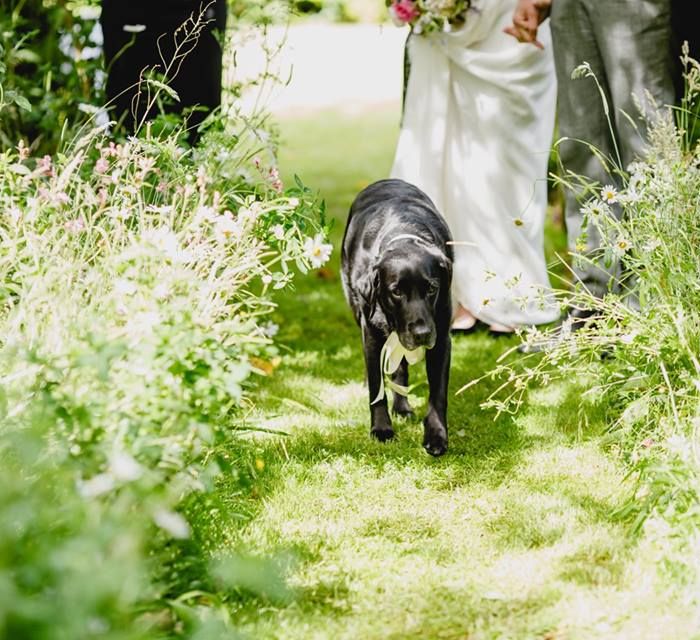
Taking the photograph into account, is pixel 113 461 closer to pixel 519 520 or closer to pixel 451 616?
pixel 451 616

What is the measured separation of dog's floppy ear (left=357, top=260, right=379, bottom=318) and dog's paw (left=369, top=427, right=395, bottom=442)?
459mm

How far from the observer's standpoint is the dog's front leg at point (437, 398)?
4223 millimetres

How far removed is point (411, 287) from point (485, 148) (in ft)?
7.29

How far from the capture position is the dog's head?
13.4 ft

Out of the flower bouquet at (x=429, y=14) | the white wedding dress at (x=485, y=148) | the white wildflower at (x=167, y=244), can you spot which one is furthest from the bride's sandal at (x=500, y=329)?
the white wildflower at (x=167, y=244)

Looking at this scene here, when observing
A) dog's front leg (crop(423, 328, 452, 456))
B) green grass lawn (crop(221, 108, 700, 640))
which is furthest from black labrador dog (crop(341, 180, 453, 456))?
green grass lawn (crop(221, 108, 700, 640))

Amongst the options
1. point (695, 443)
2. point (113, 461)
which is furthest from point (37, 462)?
point (695, 443)

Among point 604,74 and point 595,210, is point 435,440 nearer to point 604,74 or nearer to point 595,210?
point 595,210

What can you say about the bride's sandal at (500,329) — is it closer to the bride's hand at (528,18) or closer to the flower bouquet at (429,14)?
the bride's hand at (528,18)

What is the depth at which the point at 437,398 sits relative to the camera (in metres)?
4.31

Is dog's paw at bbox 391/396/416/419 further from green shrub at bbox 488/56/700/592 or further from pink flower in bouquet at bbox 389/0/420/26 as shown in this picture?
pink flower in bouquet at bbox 389/0/420/26

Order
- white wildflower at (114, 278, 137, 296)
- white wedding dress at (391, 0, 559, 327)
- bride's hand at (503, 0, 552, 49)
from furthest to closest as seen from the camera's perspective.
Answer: white wedding dress at (391, 0, 559, 327) < bride's hand at (503, 0, 552, 49) < white wildflower at (114, 278, 137, 296)

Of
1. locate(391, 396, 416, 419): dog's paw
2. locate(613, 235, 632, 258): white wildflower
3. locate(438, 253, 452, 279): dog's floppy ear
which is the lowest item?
locate(391, 396, 416, 419): dog's paw

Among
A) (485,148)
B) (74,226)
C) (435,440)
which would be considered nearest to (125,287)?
(74,226)
